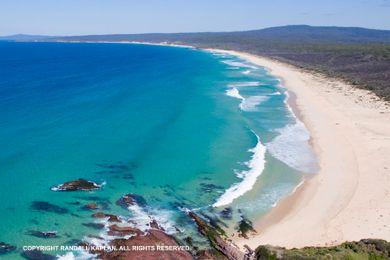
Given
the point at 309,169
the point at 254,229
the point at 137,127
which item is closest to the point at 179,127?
the point at 137,127

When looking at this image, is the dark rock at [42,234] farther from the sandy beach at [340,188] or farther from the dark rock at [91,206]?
the sandy beach at [340,188]

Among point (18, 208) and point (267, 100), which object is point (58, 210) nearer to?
point (18, 208)

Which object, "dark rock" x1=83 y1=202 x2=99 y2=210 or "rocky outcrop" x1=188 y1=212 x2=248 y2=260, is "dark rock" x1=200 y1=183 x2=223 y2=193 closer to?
"rocky outcrop" x1=188 y1=212 x2=248 y2=260

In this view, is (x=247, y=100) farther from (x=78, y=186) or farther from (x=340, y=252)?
(x=340, y=252)

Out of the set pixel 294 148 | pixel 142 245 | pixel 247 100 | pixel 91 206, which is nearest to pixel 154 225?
pixel 142 245

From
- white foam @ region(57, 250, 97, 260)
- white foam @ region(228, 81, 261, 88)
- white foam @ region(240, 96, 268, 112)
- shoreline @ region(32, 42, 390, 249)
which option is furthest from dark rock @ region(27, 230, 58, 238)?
white foam @ region(228, 81, 261, 88)

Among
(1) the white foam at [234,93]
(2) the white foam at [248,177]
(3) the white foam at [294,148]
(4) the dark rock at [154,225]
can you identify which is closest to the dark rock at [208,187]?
(2) the white foam at [248,177]
